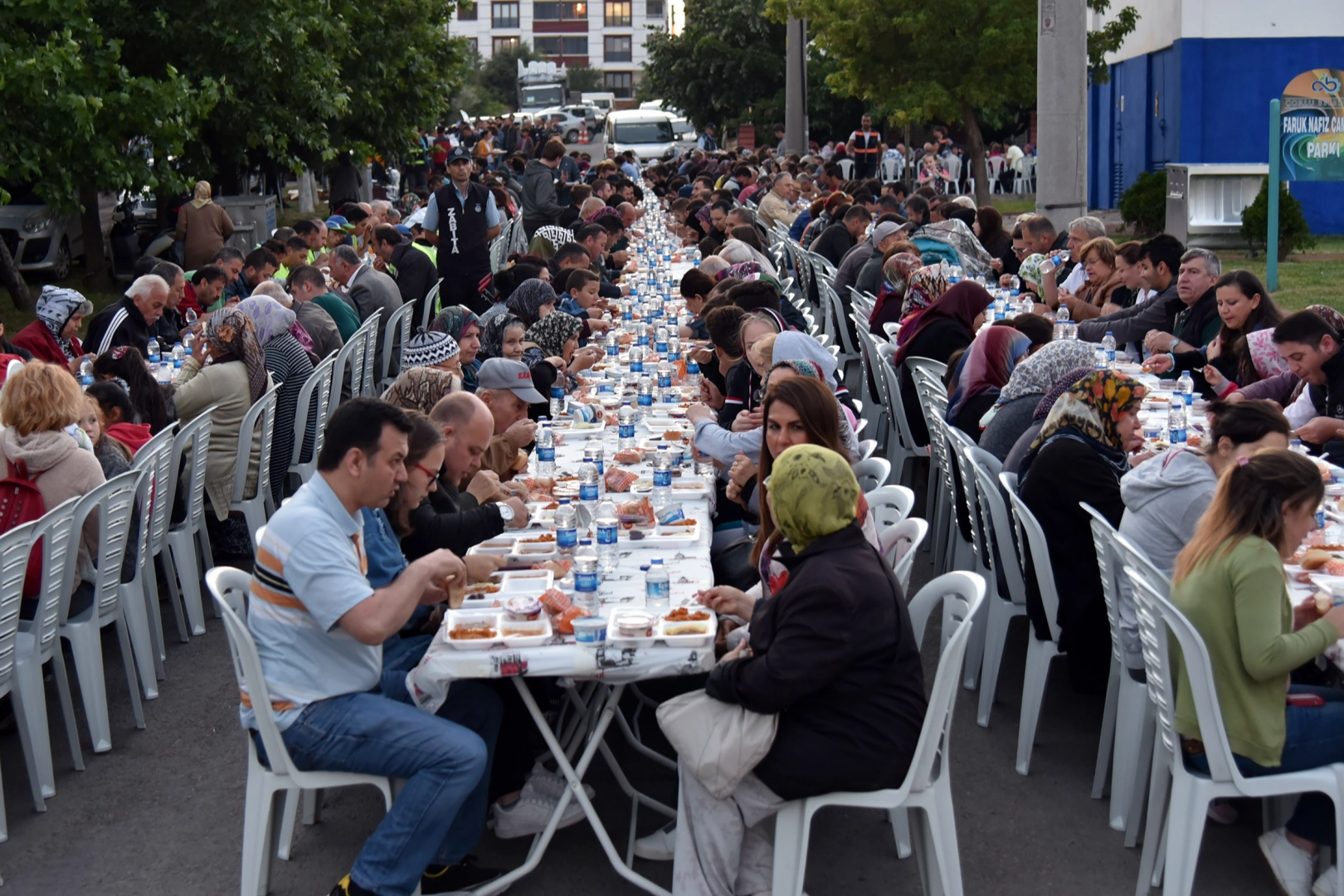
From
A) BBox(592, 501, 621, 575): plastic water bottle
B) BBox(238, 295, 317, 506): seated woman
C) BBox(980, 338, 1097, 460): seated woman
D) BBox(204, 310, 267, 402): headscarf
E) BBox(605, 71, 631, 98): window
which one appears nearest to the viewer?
BBox(592, 501, 621, 575): plastic water bottle

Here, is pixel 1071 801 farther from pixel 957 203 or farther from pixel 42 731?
pixel 957 203

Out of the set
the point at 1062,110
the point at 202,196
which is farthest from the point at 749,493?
the point at 202,196

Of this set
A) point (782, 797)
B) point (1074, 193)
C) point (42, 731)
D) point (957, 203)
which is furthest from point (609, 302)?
point (782, 797)

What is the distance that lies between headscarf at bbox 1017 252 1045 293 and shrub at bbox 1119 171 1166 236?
9.11 meters

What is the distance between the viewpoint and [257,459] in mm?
7523

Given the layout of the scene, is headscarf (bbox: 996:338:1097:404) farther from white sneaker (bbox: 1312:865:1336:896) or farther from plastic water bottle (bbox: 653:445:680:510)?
white sneaker (bbox: 1312:865:1336:896)

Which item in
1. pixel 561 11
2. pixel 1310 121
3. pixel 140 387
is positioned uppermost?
pixel 561 11

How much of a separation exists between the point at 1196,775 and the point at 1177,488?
3.28 feet

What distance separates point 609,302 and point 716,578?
649 centimetres

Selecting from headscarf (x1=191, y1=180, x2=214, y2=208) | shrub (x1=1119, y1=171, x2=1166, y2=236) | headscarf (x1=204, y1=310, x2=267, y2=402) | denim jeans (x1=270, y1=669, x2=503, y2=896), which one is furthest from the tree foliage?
denim jeans (x1=270, y1=669, x2=503, y2=896)

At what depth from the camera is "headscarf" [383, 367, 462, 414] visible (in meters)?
5.73

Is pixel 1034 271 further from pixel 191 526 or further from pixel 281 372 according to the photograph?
pixel 191 526

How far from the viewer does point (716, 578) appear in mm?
5832

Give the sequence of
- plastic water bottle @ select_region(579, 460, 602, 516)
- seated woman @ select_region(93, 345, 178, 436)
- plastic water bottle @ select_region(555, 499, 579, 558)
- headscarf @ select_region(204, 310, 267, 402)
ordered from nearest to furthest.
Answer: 1. plastic water bottle @ select_region(555, 499, 579, 558)
2. plastic water bottle @ select_region(579, 460, 602, 516)
3. seated woman @ select_region(93, 345, 178, 436)
4. headscarf @ select_region(204, 310, 267, 402)
